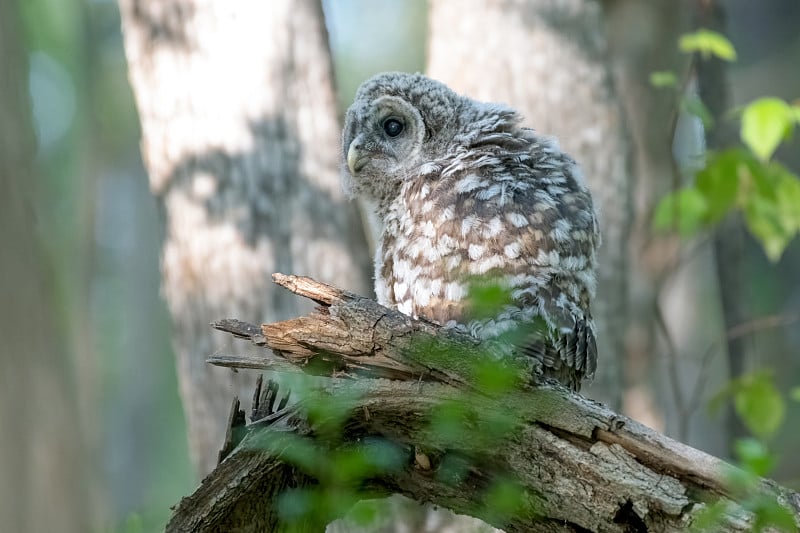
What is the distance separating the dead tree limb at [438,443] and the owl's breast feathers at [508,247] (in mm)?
451

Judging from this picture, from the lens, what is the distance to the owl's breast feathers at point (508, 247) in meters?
2.89

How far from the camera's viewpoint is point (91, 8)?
15.8 meters

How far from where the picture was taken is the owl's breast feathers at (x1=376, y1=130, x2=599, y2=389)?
9.48 ft

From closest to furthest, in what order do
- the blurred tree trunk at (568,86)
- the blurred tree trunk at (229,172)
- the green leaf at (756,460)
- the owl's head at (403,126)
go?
the green leaf at (756,460), the owl's head at (403,126), the blurred tree trunk at (229,172), the blurred tree trunk at (568,86)

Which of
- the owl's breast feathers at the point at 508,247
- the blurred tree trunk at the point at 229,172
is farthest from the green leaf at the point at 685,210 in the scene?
the blurred tree trunk at the point at 229,172

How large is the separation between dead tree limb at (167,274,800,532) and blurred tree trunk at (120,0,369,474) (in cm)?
184

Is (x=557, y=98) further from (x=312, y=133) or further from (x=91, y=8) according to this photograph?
(x=91, y=8)

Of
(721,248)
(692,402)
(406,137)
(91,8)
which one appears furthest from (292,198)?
(91,8)

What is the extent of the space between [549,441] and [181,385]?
269 cm

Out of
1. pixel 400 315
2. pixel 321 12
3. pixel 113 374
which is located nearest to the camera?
pixel 400 315

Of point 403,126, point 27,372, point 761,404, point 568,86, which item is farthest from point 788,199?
point 27,372

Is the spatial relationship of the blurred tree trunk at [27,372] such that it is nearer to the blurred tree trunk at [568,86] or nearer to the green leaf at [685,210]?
the blurred tree trunk at [568,86]

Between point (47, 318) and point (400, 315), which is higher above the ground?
point (400, 315)

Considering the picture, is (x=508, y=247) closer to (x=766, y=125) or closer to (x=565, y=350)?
(x=565, y=350)
